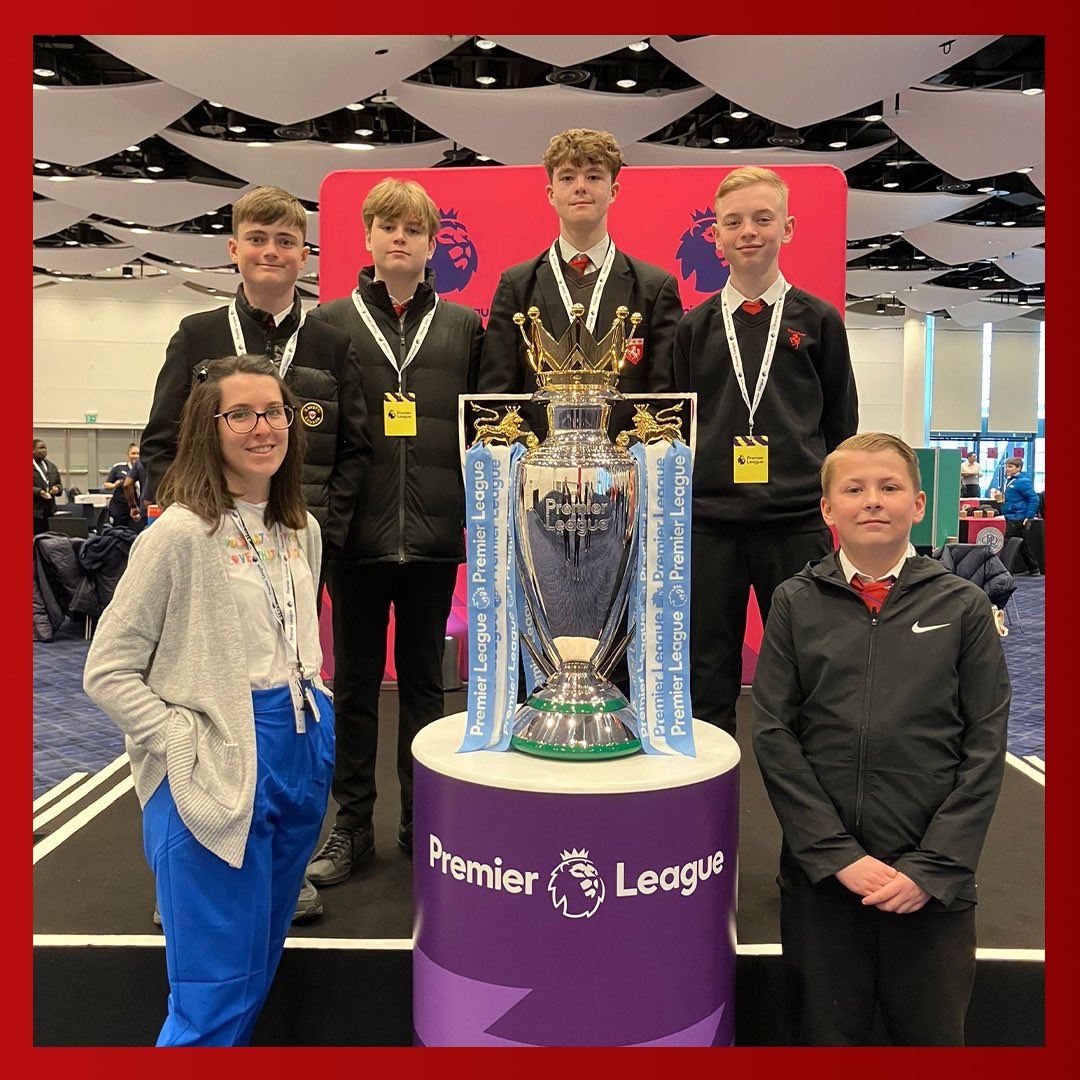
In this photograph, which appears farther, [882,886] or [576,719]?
[576,719]

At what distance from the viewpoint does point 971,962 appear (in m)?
1.65

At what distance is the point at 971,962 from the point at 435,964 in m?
0.91

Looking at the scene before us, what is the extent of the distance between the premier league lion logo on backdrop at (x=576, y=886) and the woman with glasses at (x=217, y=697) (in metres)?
0.49

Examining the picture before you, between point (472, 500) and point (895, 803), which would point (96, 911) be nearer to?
point (472, 500)

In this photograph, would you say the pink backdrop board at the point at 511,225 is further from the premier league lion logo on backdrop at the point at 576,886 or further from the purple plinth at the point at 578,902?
the premier league lion logo on backdrop at the point at 576,886

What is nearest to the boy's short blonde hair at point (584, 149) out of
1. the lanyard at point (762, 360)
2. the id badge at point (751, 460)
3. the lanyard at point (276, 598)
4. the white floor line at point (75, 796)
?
the lanyard at point (762, 360)

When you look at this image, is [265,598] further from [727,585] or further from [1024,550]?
[1024,550]

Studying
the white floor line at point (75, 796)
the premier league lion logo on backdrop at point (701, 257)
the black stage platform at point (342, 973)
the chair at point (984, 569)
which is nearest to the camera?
the black stage platform at point (342, 973)

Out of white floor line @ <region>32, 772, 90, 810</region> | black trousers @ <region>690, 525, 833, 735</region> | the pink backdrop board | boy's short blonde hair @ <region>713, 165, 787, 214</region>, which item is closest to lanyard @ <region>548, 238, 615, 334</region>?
boy's short blonde hair @ <region>713, 165, 787, 214</region>

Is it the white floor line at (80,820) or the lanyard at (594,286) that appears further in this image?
the white floor line at (80,820)

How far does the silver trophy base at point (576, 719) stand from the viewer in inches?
69.9

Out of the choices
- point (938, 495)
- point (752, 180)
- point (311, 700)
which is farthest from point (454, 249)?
point (938, 495)

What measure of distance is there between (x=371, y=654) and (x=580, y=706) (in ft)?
2.79

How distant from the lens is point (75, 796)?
10.6ft
